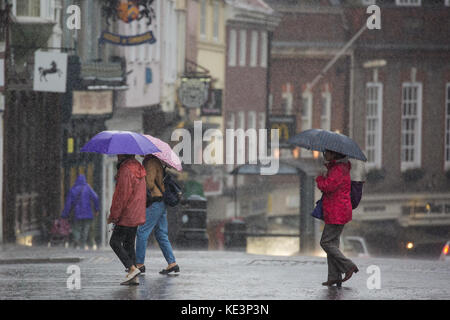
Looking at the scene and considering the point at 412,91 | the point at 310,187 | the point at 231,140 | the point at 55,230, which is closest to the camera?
the point at 55,230

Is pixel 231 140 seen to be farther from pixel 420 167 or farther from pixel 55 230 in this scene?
pixel 55 230

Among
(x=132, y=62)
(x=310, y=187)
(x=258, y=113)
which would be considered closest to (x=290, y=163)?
(x=310, y=187)

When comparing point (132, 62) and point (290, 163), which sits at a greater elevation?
point (132, 62)

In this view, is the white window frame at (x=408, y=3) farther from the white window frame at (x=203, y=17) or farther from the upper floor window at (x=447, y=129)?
the white window frame at (x=203, y=17)

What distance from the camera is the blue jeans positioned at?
56.0 ft

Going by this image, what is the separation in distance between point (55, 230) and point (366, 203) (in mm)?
27834

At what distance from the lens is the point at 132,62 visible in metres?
39.1

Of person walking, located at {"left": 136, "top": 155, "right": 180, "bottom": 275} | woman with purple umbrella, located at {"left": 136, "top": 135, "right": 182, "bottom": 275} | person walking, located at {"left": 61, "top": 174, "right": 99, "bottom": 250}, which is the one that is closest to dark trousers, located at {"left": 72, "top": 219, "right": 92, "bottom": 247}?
person walking, located at {"left": 61, "top": 174, "right": 99, "bottom": 250}

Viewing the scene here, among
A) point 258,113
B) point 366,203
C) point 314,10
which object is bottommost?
point 366,203

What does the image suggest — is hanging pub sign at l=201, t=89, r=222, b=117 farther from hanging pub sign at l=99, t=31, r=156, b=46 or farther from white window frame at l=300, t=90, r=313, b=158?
hanging pub sign at l=99, t=31, r=156, b=46

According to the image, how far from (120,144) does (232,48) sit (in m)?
41.9

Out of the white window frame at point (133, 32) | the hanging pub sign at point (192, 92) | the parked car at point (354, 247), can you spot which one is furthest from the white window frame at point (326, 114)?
the white window frame at point (133, 32)

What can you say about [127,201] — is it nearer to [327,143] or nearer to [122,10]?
[327,143]

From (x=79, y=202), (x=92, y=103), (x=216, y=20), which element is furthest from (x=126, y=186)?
(x=216, y=20)
